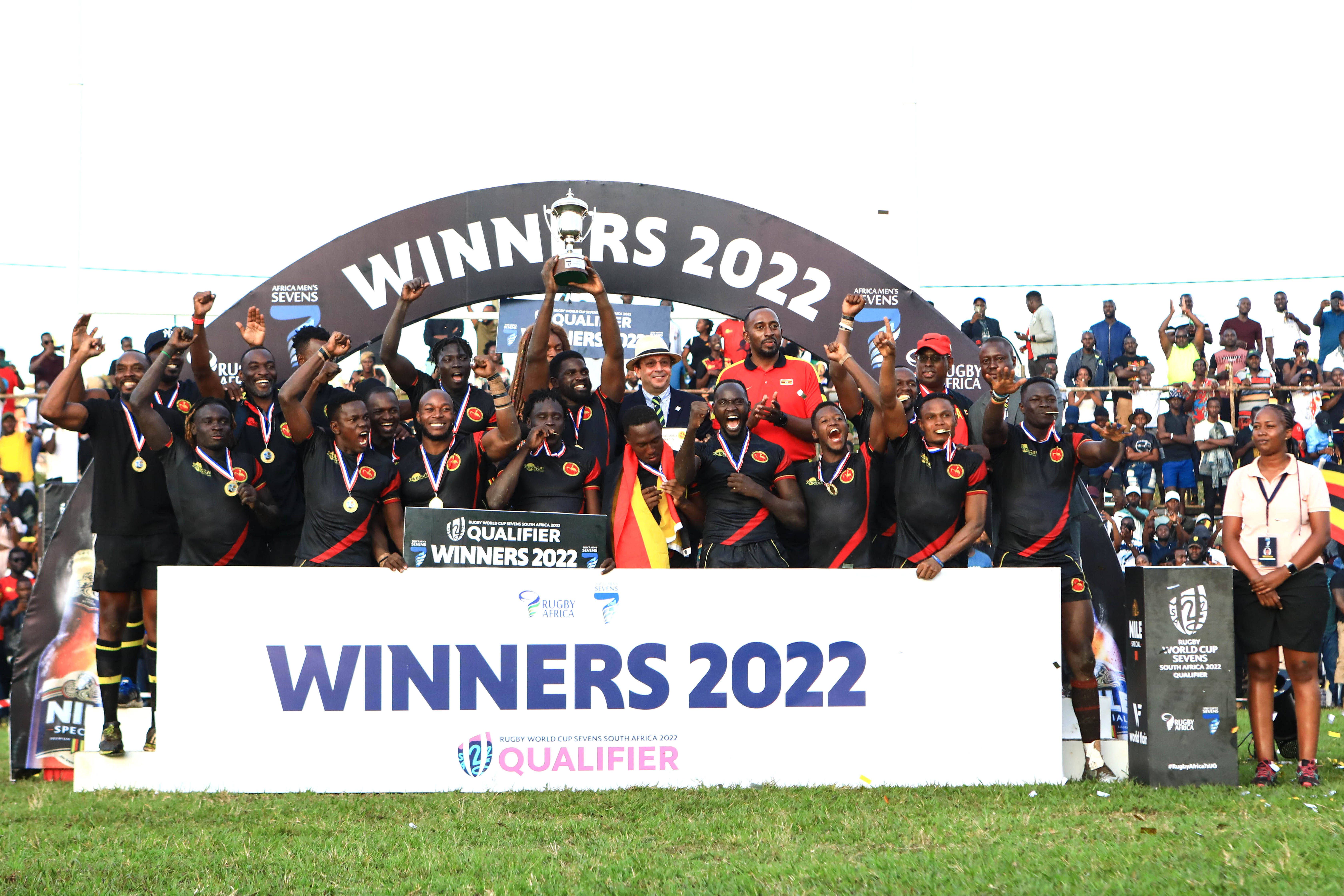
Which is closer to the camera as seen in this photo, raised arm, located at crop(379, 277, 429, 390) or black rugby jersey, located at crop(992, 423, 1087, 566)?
black rugby jersey, located at crop(992, 423, 1087, 566)

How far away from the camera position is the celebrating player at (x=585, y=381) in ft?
26.8

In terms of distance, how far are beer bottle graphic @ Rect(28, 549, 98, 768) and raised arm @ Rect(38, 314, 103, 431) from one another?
1.27 m

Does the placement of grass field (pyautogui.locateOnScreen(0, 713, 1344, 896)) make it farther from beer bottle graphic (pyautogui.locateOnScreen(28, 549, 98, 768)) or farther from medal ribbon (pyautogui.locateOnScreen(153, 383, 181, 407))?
medal ribbon (pyautogui.locateOnScreen(153, 383, 181, 407))

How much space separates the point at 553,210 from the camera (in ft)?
30.1

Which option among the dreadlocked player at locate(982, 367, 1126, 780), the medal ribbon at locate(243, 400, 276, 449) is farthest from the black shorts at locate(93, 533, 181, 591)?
the dreadlocked player at locate(982, 367, 1126, 780)

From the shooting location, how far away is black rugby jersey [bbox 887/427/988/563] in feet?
24.5

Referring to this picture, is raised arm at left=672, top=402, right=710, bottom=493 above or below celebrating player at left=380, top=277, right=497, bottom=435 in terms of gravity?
below

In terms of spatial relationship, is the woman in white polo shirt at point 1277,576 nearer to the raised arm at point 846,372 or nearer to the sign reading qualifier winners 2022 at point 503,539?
the raised arm at point 846,372

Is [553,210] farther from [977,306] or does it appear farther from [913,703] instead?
[977,306]

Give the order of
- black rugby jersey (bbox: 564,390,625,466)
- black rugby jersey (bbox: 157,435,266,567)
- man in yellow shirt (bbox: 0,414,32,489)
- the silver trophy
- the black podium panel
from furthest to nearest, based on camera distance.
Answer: man in yellow shirt (bbox: 0,414,32,489) < the silver trophy < black rugby jersey (bbox: 564,390,625,466) < black rugby jersey (bbox: 157,435,266,567) < the black podium panel

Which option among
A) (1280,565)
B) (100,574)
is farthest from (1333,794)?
(100,574)

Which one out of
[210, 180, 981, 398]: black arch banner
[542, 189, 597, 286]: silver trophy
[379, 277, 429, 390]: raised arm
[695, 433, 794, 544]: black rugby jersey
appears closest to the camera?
[695, 433, 794, 544]: black rugby jersey

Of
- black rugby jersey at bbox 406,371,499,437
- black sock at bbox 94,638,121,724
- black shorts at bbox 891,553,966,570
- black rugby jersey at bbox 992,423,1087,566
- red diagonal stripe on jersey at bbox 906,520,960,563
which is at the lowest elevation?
black sock at bbox 94,638,121,724

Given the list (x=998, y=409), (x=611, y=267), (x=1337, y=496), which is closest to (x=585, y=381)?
(x=611, y=267)
